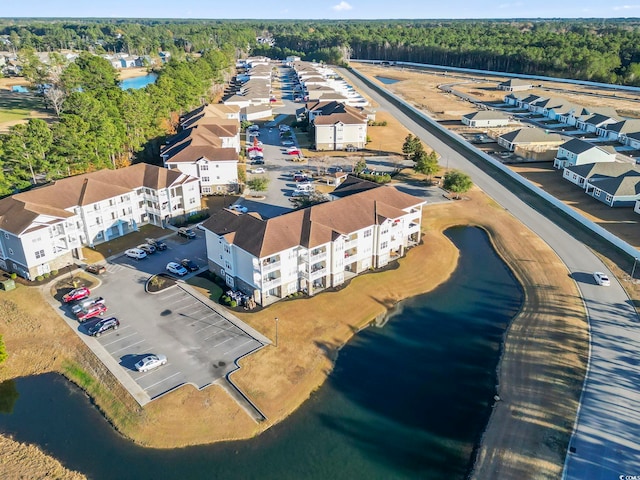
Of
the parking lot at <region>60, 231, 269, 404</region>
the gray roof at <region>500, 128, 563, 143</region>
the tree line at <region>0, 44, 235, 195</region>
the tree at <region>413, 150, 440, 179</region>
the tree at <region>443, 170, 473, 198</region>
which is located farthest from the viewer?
the gray roof at <region>500, 128, 563, 143</region>

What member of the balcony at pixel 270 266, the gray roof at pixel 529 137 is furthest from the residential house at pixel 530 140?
the balcony at pixel 270 266

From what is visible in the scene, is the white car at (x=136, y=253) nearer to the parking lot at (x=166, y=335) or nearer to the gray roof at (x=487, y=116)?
the parking lot at (x=166, y=335)

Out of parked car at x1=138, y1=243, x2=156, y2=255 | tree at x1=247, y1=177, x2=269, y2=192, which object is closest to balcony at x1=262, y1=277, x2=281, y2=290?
parked car at x1=138, y1=243, x2=156, y2=255

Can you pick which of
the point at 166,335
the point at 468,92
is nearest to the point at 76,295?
the point at 166,335

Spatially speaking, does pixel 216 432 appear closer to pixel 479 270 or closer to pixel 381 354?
pixel 381 354

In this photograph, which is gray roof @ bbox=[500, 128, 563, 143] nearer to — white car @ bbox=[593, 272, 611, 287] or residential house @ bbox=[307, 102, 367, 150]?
residential house @ bbox=[307, 102, 367, 150]

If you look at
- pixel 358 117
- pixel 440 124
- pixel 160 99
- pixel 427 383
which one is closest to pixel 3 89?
pixel 160 99
